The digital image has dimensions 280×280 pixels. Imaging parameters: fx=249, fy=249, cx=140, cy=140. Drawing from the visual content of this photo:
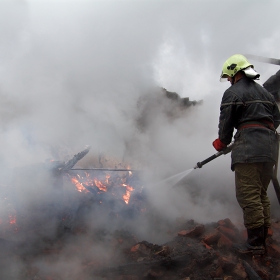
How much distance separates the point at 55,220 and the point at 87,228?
49 centimetres

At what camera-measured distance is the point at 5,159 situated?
4.46 metres

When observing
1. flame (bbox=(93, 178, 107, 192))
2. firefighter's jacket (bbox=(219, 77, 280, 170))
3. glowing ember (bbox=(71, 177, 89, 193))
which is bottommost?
firefighter's jacket (bbox=(219, 77, 280, 170))

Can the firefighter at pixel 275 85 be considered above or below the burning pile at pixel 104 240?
above

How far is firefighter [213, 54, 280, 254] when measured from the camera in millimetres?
2652

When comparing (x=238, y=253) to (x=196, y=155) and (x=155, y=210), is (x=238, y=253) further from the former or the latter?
(x=196, y=155)

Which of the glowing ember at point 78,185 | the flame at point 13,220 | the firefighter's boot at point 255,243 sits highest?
the glowing ember at point 78,185

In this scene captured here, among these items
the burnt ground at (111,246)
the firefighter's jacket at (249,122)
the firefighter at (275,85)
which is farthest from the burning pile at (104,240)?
the firefighter at (275,85)

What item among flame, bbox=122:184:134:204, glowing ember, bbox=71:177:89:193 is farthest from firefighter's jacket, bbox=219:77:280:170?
glowing ember, bbox=71:177:89:193

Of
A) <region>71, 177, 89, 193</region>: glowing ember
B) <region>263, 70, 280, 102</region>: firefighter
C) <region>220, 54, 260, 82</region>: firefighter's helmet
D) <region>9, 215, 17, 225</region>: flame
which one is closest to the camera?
<region>220, 54, 260, 82</region>: firefighter's helmet

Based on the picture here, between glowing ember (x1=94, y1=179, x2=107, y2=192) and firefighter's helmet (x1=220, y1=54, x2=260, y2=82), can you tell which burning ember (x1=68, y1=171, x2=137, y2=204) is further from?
firefighter's helmet (x1=220, y1=54, x2=260, y2=82)

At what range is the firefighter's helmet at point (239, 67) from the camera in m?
2.79

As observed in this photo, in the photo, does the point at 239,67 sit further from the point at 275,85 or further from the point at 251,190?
the point at 275,85

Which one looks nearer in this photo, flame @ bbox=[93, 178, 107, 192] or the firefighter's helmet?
the firefighter's helmet

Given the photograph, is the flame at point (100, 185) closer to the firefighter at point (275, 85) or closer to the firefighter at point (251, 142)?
the firefighter at point (251, 142)
